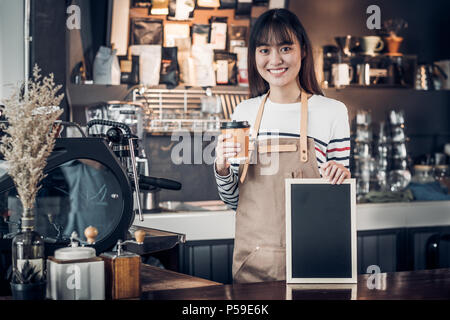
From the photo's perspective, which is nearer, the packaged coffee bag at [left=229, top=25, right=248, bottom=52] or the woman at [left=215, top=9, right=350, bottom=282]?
the woman at [left=215, top=9, right=350, bottom=282]

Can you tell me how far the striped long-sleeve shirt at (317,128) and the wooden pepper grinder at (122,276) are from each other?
679 mm

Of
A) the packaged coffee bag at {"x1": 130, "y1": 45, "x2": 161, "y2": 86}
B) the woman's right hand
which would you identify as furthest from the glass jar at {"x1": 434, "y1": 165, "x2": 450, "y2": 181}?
the woman's right hand

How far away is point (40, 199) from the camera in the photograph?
5.95 feet

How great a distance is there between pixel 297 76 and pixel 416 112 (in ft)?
10.4

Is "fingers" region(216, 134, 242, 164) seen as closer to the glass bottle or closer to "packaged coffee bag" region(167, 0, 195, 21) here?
the glass bottle

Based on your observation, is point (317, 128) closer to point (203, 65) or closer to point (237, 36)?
point (203, 65)

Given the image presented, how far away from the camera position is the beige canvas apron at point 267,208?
6.52 ft

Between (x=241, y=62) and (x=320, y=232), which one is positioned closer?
(x=320, y=232)

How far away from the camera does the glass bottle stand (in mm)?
1380

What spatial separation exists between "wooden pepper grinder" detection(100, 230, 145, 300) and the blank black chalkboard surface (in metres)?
0.39

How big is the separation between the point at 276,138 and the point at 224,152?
346 mm

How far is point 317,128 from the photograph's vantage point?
2.11 metres

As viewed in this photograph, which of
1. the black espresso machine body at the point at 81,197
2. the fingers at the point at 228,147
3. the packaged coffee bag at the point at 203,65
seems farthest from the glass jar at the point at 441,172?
the black espresso machine body at the point at 81,197

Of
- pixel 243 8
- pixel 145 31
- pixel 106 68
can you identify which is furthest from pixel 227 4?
pixel 106 68
